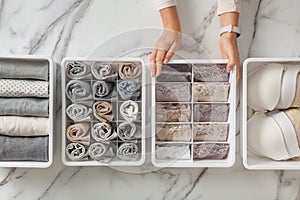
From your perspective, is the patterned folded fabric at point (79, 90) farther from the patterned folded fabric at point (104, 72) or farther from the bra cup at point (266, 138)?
the bra cup at point (266, 138)

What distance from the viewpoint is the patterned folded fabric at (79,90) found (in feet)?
4.01

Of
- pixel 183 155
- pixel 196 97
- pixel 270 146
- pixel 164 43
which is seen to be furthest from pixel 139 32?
pixel 270 146

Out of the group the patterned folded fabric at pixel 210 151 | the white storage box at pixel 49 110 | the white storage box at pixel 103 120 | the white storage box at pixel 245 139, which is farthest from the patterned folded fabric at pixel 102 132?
the white storage box at pixel 245 139

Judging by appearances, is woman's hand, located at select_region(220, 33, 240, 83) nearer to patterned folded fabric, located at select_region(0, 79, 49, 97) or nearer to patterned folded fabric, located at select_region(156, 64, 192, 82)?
patterned folded fabric, located at select_region(156, 64, 192, 82)

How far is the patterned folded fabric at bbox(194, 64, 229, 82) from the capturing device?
124 centimetres

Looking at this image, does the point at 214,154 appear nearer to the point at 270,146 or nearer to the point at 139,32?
the point at 270,146

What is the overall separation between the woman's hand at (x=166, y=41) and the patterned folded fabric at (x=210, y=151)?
0.70 ft

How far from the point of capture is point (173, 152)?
4.11ft

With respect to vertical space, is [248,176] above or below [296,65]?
below

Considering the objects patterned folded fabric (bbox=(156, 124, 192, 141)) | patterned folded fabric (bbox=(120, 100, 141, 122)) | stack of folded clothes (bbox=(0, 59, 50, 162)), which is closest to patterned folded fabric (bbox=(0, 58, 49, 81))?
stack of folded clothes (bbox=(0, 59, 50, 162))

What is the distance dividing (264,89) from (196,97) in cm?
17

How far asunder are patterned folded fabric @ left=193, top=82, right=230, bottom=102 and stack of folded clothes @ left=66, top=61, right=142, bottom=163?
147mm

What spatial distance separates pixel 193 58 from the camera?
131 centimetres

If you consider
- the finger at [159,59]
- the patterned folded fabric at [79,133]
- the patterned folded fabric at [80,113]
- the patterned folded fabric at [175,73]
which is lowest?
the patterned folded fabric at [79,133]
